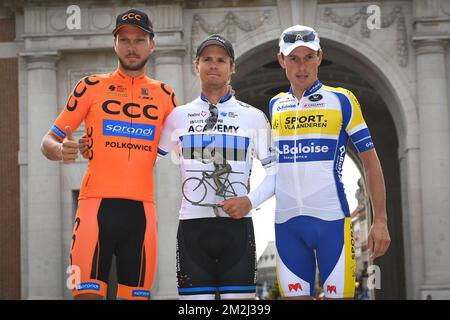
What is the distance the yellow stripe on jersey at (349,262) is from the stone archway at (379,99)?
16.6 m

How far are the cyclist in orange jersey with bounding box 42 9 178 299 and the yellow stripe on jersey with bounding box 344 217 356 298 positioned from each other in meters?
1.31

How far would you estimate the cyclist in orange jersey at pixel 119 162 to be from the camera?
5.67 metres

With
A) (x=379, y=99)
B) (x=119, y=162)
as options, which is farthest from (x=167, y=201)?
(x=119, y=162)

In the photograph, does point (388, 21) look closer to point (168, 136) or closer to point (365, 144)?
point (365, 144)

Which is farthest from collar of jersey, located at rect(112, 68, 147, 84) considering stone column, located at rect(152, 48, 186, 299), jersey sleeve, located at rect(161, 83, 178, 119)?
stone column, located at rect(152, 48, 186, 299)

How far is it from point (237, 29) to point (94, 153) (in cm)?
1750

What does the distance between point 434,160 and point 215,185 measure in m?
17.2

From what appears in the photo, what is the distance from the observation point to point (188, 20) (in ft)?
75.6

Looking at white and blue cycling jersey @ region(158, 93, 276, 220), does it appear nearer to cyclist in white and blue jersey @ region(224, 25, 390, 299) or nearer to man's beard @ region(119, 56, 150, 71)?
cyclist in white and blue jersey @ region(224, 25, 390, 299)

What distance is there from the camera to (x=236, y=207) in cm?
555

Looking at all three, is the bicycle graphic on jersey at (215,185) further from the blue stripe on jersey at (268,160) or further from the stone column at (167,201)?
the stone column at (167,201)
